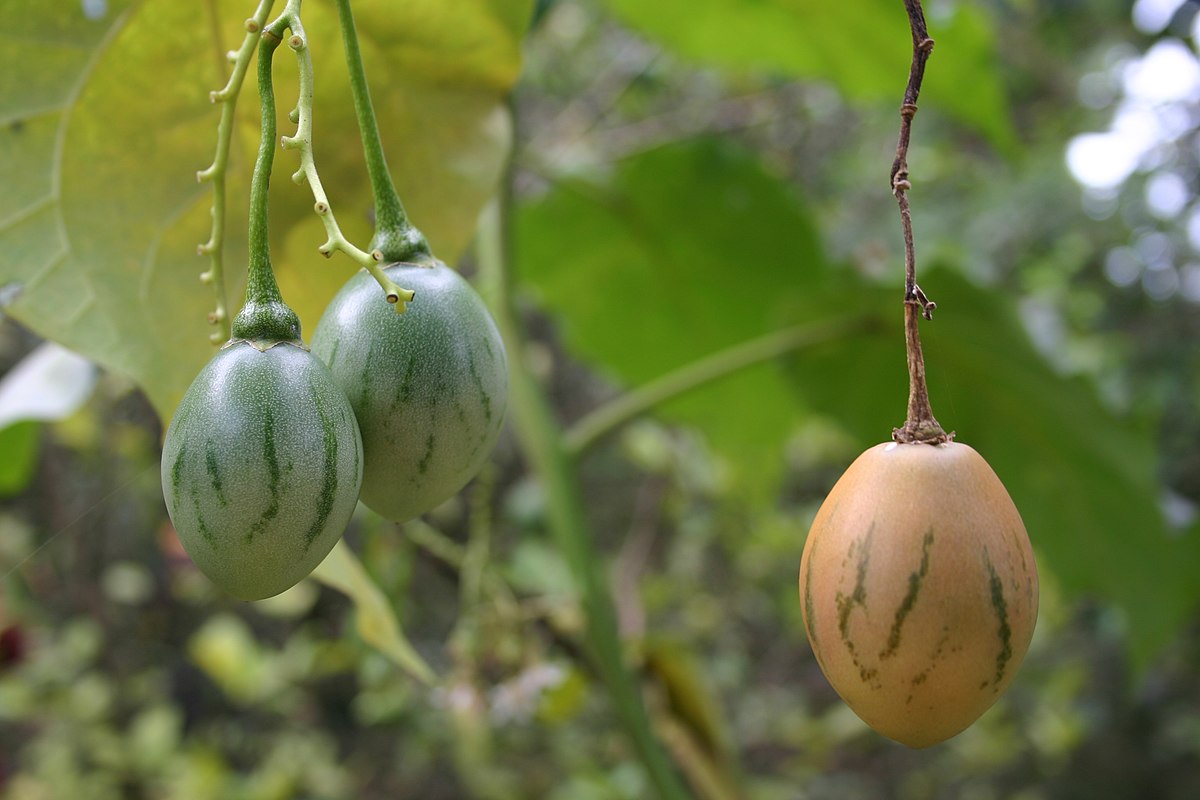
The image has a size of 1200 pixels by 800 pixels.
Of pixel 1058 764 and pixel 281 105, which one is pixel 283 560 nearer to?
pixel 281 105

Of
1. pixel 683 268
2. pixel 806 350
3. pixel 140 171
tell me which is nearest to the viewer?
pixel 140 171

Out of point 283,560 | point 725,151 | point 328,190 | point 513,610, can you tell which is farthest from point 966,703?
point 725,151

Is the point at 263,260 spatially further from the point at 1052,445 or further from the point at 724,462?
the point at 724,462

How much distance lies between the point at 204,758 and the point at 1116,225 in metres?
1.82

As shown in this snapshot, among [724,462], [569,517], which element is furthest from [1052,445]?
[724,462]

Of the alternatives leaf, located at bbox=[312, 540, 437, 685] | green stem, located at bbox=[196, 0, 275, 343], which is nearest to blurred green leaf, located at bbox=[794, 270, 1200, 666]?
leaf, located at bbox=[312, 540, 437, 685]

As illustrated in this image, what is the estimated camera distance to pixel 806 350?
1.02 m

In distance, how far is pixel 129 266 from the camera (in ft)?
1.51

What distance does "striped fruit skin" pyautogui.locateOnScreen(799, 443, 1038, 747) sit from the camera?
10.4 inches

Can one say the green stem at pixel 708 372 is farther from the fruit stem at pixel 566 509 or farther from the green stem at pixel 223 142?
the green stem at pixel 223 142

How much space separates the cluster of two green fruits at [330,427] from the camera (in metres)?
0.28

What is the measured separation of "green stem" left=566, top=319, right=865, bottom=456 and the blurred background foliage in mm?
15

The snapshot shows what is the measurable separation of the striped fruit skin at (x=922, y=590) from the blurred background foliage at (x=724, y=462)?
0.95 ft

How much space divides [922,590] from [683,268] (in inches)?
41.2
